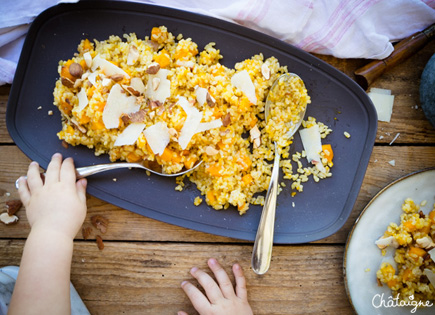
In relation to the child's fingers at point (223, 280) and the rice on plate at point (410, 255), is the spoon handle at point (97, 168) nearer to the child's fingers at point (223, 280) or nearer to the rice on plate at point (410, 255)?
the child's fingers at point (223, 280)

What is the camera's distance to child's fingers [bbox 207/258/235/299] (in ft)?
4.47

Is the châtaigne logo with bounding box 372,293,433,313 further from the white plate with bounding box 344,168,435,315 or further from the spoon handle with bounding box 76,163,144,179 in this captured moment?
the spoon handle with bounding box 76,163,144,179

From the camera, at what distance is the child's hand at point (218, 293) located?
1342 mm

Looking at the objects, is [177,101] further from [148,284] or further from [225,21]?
[148,284]

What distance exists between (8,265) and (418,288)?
5.05ft

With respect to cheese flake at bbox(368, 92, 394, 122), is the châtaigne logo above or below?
below

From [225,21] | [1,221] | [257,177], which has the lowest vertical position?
[1,221]

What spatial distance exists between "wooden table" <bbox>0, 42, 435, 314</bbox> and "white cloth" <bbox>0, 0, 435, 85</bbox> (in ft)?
0.86

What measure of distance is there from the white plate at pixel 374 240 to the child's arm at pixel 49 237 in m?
0.99

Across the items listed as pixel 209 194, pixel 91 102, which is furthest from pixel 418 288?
pixel 91 102

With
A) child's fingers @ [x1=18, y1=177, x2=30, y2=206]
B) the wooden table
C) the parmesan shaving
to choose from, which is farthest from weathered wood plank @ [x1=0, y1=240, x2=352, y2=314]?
the parmesan shaving

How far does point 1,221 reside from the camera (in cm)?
141

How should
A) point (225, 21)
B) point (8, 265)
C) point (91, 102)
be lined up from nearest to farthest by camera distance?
point (91, 102)
point (225, 21)
point (8, 265)

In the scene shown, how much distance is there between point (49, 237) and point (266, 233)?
737mm
